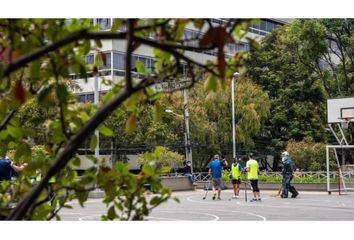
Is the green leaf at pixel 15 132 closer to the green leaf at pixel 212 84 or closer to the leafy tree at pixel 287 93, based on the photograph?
the green leaf at pixel 212 84

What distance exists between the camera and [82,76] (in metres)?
2.05

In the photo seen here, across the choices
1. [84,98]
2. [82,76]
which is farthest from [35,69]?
[84,98]

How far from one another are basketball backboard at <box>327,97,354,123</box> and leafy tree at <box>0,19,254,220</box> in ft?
61.9

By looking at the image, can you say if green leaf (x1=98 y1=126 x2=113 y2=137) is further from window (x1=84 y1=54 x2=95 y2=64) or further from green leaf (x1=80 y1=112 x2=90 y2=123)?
window (x1=84 y1=54 x2=95 y2=64)

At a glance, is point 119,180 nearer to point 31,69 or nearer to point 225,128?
point 31,69

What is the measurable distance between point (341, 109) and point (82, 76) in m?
19.6

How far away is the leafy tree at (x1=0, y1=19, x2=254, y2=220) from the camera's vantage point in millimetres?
1745

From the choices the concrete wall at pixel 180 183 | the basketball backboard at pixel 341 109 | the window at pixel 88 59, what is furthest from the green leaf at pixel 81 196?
the concrete wall at pixel 180 183

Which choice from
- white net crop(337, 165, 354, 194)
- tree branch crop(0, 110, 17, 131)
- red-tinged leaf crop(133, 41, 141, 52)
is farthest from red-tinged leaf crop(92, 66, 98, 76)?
white net crop(337, 165, 354, 194)

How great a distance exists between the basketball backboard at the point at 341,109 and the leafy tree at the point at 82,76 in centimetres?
1887

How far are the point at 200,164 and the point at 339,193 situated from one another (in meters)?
15.5

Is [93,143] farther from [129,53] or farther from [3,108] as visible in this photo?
[129,53]

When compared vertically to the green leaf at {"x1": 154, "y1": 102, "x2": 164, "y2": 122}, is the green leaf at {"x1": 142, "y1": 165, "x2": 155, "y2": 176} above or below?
below
